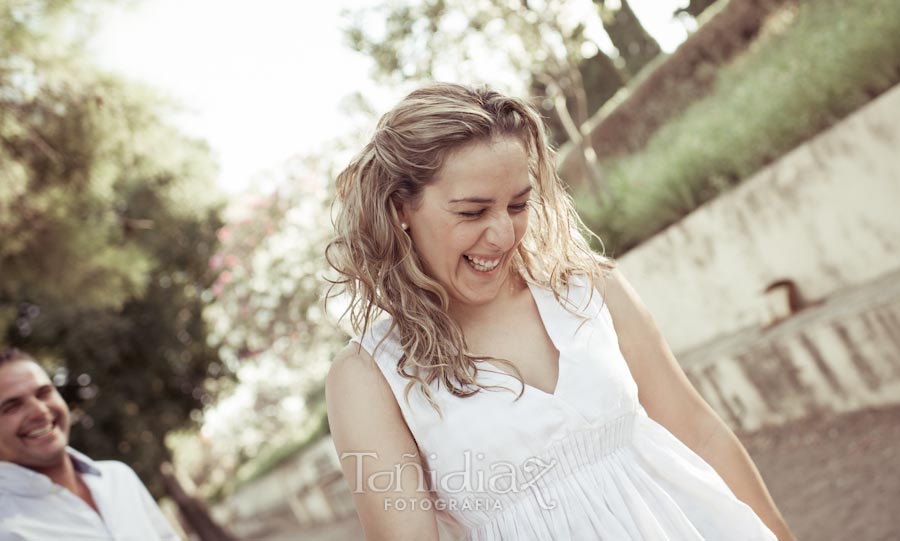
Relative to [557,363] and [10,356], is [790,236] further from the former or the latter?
[10,356]

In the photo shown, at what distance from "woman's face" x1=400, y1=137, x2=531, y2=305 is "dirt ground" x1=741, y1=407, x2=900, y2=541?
3.08m

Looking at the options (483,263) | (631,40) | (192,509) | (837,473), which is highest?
(631,40)

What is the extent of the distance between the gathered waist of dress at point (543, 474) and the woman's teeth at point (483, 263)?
45 centimetres

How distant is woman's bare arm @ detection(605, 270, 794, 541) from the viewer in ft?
7.10

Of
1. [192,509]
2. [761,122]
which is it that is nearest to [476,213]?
[761,122]

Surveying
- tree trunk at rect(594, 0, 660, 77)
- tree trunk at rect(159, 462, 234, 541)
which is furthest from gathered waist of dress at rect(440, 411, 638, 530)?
tree trunk at rect(594, 0, 660, 77)

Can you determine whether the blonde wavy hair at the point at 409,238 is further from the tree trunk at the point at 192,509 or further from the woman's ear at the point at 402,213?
the tree trunk at the point at 192,509

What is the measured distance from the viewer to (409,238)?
2.17m

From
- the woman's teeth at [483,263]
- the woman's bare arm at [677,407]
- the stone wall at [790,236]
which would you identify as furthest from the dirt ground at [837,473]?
the woman's teeth at [483,263]

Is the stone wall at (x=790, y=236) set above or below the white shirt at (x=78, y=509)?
below

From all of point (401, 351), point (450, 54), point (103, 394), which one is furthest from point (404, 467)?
point (103, 394)

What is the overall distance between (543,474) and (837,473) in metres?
3.93

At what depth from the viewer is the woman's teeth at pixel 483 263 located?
2.09 metres

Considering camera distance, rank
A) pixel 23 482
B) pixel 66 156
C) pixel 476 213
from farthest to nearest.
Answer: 1. pixel 66 156
2. pixel 23 482
3. pixel 476 213
